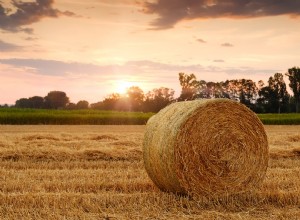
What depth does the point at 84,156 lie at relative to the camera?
12320 millimetres

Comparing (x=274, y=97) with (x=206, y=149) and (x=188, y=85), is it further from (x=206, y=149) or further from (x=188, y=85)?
(x=206, y=149)

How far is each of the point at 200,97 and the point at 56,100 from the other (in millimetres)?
16254

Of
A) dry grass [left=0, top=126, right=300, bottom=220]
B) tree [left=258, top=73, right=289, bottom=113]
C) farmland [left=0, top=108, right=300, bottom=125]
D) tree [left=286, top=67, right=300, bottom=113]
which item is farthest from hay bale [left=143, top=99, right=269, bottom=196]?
tree [left=286, top=67, right=300, bottom=113]

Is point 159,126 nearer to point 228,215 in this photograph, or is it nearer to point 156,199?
point 156,199

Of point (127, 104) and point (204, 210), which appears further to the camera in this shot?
point (127, 104)

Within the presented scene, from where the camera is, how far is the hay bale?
783cm

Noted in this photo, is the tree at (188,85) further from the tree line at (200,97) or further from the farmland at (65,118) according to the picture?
the farmland at (65,118)

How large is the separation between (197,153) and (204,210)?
144 centimetres

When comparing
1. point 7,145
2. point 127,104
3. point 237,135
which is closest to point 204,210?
point 237,135

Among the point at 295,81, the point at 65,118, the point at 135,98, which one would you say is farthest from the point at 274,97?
the point at 65,118

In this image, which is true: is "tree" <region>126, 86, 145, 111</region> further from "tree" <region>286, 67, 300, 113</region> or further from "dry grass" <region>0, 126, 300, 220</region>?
"dry grass" <region>0, 126, 300, 220</region>

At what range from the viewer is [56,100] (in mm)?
58031

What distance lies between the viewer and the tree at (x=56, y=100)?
57156mm

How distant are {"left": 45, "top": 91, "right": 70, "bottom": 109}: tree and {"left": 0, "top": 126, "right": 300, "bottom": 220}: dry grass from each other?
148 ft
